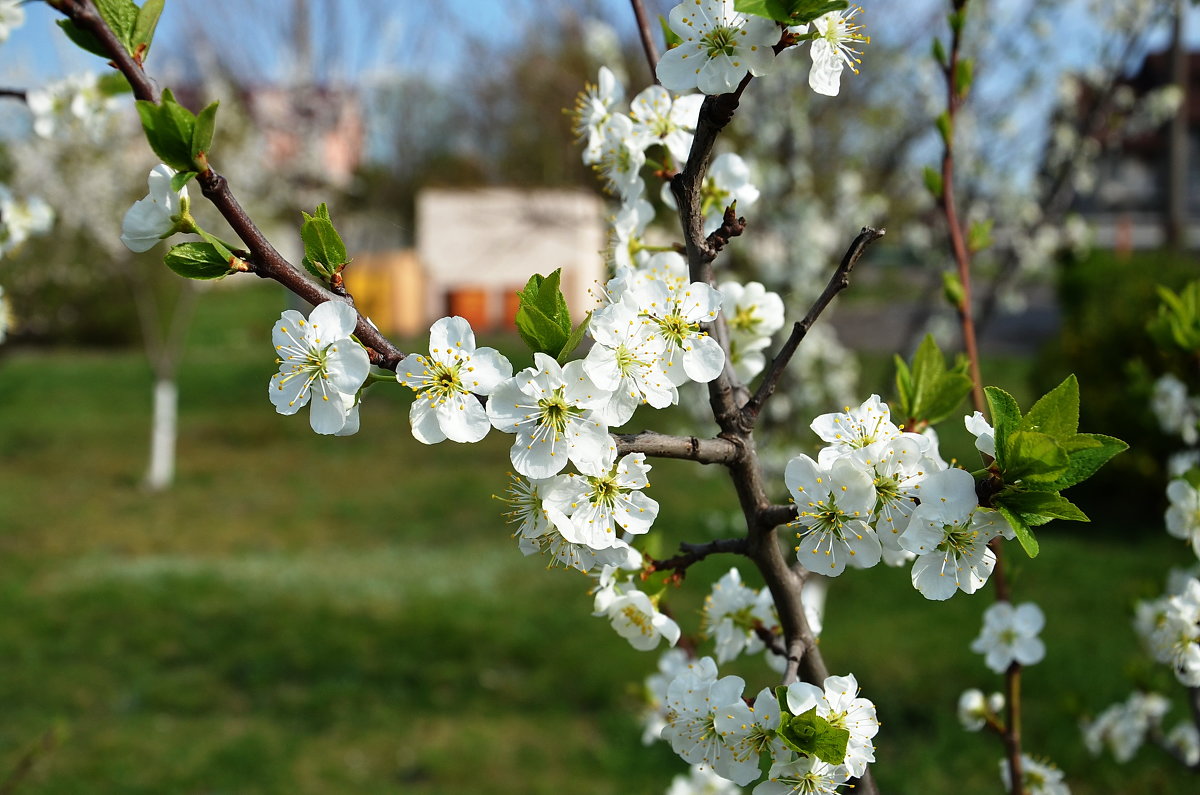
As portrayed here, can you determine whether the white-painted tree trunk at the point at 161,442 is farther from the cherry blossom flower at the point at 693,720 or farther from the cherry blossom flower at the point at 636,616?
the cherry blossom flower at the point at 693,720

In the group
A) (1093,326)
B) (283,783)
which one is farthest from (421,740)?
(1093,326)

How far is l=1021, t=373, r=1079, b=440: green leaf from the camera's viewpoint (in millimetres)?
851

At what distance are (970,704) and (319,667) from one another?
12.4 feet

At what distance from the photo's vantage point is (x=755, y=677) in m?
4.27

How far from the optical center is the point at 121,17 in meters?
0.95

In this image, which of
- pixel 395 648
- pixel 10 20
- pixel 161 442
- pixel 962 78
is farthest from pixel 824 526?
pixel 161 442

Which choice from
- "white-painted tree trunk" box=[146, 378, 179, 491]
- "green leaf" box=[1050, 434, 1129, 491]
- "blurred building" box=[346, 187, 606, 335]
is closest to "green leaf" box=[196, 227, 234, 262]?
"green leaf" box=[1050, 434, 1129, 491]

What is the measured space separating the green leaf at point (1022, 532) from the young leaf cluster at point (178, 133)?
73cm

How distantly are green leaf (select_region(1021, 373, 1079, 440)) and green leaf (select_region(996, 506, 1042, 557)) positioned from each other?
74 millimetres

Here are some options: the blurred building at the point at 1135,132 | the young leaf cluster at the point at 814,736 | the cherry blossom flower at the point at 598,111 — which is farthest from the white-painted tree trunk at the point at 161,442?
the young leaf cluster at the point at 814,736

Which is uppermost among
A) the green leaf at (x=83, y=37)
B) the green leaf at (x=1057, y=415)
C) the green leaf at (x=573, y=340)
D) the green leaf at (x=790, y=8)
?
the green leaf at (x=790, y=8)

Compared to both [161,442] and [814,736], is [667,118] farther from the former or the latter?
[161,442]

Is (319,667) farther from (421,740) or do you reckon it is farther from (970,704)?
(970,704)

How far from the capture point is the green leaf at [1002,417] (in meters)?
0.83
